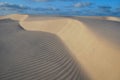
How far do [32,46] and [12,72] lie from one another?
2.95 meters

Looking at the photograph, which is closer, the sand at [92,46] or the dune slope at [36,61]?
the dune slope at [36,61]

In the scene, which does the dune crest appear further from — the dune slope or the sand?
the dune slope

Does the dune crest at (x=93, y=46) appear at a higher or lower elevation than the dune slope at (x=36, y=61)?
lower

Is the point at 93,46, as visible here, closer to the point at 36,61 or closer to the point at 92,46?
the point at 92,46

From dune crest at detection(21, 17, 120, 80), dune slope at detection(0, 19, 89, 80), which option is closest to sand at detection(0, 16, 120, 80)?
dune crest at detection(21, 17, 120, 80)

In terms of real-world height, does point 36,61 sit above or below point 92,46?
above

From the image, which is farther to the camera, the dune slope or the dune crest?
the dune crest

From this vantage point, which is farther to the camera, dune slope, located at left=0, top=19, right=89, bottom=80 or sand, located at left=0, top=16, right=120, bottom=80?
sand, located at left=0, top=16, right=120, bottom=80

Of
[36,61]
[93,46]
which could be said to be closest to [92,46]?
[93,46]

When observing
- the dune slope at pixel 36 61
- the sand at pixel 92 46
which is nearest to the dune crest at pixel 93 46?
the sand at pixel 92 46

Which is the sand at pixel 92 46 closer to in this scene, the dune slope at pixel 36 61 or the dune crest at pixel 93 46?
the dune crest at pixel 93 46

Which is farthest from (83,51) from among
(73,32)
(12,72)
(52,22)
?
(52,22)

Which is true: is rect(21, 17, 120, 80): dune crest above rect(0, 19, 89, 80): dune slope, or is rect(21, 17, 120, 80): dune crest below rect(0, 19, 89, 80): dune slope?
below

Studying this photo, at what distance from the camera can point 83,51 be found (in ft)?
35.9
